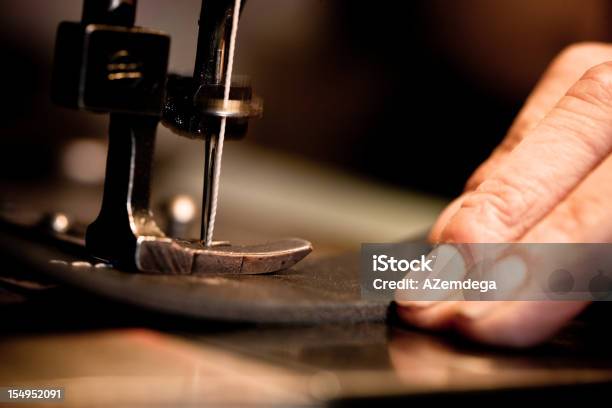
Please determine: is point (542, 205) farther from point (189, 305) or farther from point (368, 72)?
point (368, 72)

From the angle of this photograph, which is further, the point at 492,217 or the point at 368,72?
the point at 368,72

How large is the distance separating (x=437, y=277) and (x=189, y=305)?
9.0 inches

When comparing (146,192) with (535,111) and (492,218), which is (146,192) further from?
(535,111)

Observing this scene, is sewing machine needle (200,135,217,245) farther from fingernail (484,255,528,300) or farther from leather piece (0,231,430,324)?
fingernail (484,255,528,300)

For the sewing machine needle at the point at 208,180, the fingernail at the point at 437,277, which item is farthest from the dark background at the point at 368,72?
the fingernail at the point at 437,277

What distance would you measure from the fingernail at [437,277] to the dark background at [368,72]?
1.80 m

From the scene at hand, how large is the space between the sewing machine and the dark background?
164 cm

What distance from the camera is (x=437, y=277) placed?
761 mm

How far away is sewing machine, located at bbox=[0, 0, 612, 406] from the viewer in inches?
22.6

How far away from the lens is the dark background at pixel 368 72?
2.52 m

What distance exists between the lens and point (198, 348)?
2.13 ft

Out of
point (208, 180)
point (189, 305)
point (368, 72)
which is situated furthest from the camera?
point (368, 72)

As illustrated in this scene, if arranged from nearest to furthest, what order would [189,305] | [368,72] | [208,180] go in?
[189,305] → [208,180] → [368,72]

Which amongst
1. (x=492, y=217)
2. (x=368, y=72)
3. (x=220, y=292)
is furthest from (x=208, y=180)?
(x=368, y=72)
